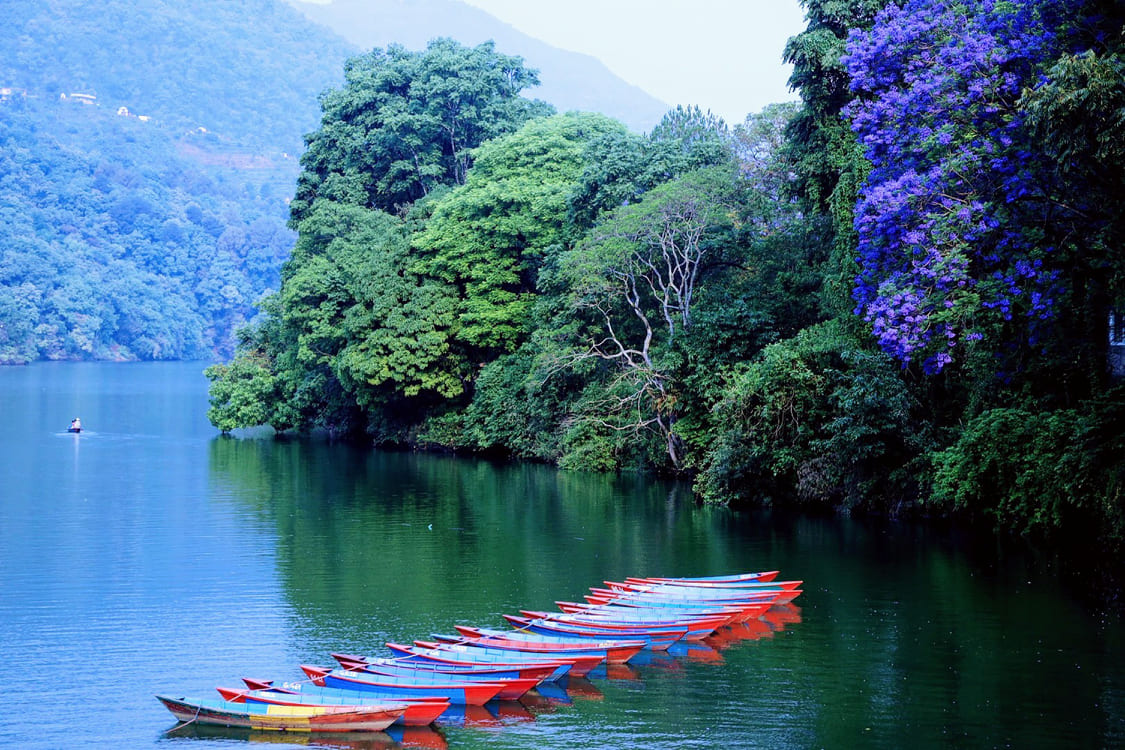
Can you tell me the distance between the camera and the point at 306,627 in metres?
21.2

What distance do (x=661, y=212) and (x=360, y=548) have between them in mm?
15603

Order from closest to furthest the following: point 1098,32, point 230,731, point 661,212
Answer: point 230,731
point 1098,32
point 661,212

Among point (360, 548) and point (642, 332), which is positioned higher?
point (642, 332)

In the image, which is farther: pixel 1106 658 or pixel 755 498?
pixel 755 498

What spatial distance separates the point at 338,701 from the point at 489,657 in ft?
8.09

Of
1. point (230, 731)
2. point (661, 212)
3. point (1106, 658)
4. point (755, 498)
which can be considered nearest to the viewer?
point (230, 731)

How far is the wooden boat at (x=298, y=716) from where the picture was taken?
1568 centimetres

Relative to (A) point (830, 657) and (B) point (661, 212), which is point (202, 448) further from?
(A) point (830, 657)

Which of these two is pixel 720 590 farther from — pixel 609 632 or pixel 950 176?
pixel 950 176

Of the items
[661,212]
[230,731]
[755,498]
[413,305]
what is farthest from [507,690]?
[413,305]

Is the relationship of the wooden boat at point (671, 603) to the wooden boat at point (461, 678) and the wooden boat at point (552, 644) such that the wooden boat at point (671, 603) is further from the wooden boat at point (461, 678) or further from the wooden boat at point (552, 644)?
the wooden boat at point (461, 678)

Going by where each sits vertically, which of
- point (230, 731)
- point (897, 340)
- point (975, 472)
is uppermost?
point (897, 340)

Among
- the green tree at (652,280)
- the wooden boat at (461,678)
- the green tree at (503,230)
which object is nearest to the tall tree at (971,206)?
the green tree at (652,280)

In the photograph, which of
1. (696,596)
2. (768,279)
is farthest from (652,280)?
(696,596)
